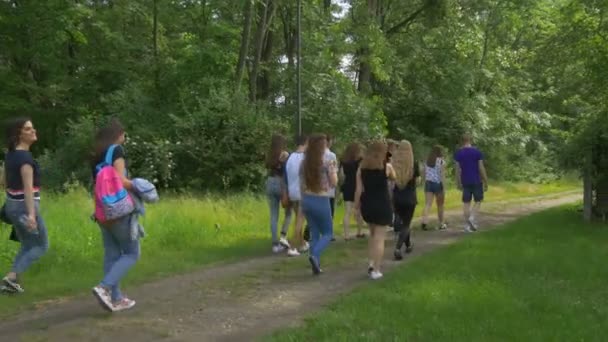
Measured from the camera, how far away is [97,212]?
6.26m

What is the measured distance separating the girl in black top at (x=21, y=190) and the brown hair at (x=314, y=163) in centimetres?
322

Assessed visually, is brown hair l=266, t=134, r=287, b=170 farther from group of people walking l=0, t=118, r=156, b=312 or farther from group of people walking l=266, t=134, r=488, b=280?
group of people walking l=0, t=118, r=156, b=312

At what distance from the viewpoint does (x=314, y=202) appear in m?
8.63

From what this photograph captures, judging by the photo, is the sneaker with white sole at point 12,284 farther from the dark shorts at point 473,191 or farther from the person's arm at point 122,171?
the dark shorts at point 473,191

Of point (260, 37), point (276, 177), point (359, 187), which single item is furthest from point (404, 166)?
point (260, 37)

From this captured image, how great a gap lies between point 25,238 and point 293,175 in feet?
13.3

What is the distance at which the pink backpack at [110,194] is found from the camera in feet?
20.2

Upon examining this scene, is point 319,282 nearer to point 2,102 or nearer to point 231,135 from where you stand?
point 231,135

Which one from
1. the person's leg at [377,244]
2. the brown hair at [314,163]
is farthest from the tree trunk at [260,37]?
the person's leg at [377,244]

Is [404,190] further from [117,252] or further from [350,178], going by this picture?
[117,252]

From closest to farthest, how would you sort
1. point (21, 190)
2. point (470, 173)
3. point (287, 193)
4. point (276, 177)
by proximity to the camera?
1. point (21, 190)
2. point (287, 193)
3. point (276, 177)
4. point (470, 173)

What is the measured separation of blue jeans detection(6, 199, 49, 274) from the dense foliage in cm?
913

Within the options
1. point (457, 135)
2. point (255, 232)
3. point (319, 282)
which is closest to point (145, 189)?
point (319, 282)

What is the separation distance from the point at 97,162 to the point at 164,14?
24.4m
